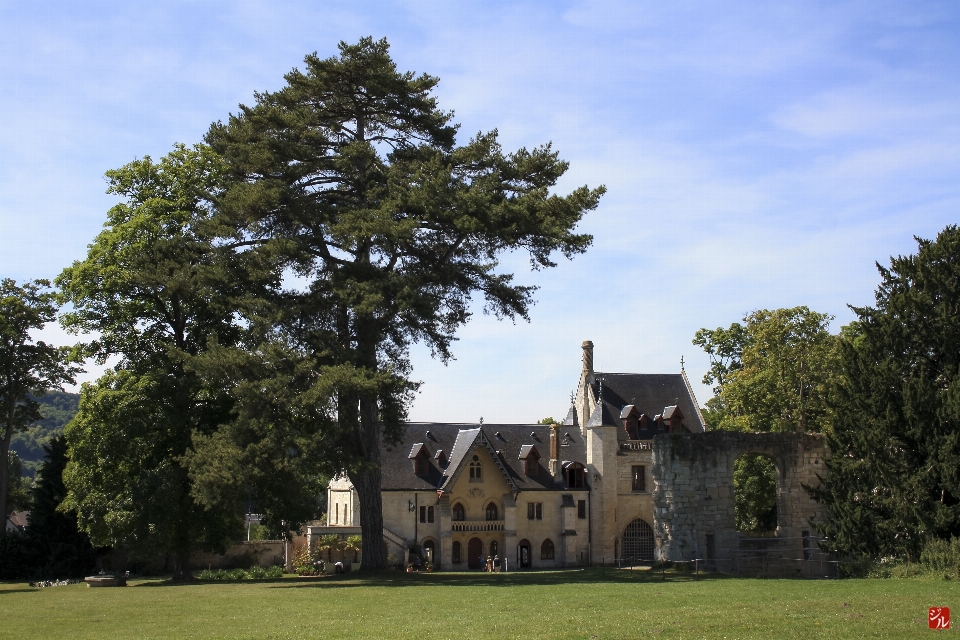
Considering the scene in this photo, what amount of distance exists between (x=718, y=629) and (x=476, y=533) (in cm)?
3518

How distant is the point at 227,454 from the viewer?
3042cm

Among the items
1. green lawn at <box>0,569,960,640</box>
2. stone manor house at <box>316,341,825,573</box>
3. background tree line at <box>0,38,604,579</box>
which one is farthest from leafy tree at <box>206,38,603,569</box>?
stone manor house at <box>316,341,825,573</box>

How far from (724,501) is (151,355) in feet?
73.6

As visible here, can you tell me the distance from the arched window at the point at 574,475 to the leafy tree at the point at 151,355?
69.4ft

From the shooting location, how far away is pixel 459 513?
50.5 m

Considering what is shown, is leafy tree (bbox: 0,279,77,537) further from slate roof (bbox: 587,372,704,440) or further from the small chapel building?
slate roof (bbox: 587,372,704,440)

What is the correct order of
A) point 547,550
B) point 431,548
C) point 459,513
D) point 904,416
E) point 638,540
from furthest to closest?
point 638,540 < point 547,550 < point 459,513 < point 431,548 < point 904,416

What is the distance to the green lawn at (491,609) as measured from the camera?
16203mm

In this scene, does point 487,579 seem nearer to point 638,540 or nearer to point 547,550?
point 547,550

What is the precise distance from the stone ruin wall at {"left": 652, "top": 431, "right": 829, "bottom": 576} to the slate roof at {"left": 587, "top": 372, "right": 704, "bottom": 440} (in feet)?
42.9

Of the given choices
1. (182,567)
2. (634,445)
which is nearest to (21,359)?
(182,567)

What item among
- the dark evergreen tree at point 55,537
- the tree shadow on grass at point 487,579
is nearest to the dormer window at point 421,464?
the tree shadow on grass at point 487,579

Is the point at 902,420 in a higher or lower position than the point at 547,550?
higher

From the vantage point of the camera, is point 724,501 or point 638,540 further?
point 638,540
